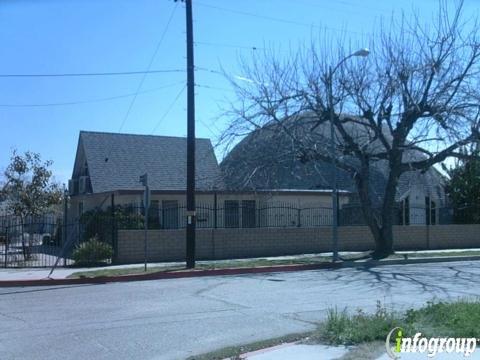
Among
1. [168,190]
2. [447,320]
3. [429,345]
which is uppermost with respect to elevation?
[168,190]

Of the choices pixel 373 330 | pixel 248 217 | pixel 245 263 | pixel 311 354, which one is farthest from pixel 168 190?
pixel 311 354

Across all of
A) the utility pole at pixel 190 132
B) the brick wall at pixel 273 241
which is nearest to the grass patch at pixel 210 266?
the utility pole at pixel 190 132

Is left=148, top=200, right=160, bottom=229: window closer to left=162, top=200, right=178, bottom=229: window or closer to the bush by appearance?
left=162, top=200, right=178, bottom=229: window

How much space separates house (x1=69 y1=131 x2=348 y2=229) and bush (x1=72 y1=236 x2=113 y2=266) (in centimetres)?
295

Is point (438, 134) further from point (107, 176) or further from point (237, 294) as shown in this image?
point (107, 176)

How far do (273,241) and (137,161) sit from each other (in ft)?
36.1

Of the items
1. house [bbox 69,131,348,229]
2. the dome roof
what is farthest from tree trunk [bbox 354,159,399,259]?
house [bbox 69,131,348,229]

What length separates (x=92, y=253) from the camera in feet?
65.8

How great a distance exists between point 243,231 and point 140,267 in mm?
5389

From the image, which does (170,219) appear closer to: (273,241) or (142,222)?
(142,222)

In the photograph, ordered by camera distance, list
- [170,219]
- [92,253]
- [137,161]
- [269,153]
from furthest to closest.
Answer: [137,161]
[170,219]
[269,153]
[92,253]

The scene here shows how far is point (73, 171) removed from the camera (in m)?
37.0

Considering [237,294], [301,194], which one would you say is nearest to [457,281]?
[237,294]

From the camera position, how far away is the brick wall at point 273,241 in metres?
21.4
